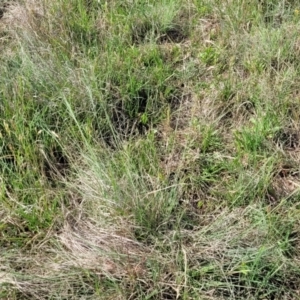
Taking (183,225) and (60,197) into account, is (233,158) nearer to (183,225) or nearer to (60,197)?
(183,225)

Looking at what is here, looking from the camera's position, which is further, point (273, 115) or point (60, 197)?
point (273, 115)

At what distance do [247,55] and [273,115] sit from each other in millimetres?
488

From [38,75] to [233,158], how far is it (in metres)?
1.03

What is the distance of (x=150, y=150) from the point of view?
2113mm

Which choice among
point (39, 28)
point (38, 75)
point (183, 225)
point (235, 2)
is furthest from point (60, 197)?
point (235, 2)

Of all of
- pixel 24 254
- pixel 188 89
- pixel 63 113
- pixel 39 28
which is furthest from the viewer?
pixel 39 28

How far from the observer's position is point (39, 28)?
9.00 ft

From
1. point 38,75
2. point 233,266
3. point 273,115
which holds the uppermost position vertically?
point 38,75

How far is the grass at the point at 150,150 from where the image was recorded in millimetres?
1686

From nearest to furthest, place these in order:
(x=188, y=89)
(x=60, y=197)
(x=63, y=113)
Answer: (x=60, y=197) < (x=63, y=113) < (x=188, y=89)

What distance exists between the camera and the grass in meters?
1.69

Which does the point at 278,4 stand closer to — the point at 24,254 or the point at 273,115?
the point at 273,115

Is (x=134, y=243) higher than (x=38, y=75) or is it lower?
lower

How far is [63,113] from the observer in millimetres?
2244
